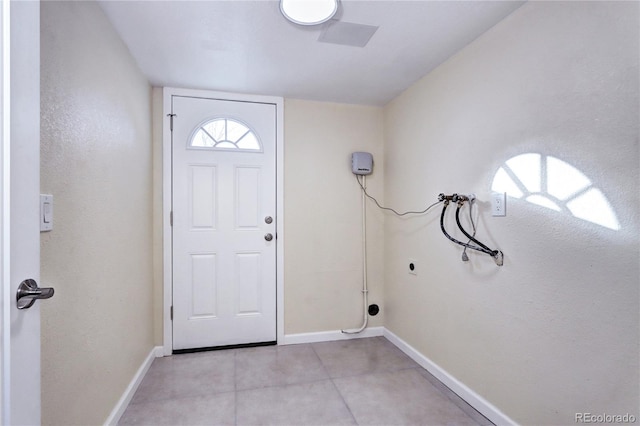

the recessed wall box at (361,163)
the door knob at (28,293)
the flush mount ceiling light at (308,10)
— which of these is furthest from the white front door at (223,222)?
the door knob at (28,293)

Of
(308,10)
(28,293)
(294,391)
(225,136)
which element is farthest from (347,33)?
(294,391)

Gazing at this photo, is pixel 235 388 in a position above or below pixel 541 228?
below

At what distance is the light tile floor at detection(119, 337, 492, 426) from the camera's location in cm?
171

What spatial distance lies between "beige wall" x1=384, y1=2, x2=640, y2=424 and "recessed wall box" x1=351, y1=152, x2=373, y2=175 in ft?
2.08

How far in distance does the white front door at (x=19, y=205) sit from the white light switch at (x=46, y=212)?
0.93ft

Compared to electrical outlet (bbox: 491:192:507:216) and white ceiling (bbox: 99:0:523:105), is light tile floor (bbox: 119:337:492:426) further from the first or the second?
white ceiling (bbox: 99:0:523:105)

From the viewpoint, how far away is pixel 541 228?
4.66 ft

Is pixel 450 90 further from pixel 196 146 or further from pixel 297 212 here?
pixel 196 146

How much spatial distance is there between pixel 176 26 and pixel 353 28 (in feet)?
3.18

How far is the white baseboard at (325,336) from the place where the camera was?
8.84ft

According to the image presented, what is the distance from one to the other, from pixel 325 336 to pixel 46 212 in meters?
2.27

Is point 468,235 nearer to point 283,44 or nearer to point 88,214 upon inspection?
point 283,44

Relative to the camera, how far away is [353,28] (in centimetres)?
171

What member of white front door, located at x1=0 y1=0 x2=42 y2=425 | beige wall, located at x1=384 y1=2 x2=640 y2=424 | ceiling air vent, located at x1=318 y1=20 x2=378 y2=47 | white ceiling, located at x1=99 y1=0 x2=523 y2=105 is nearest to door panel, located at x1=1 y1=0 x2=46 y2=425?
white front door, located at x1=0 y1=0 x2=42 y2=425
